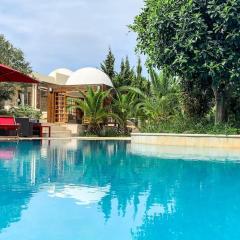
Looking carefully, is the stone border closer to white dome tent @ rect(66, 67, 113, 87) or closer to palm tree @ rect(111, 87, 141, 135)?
palm tree @ rect(111, 87, 141, 135)

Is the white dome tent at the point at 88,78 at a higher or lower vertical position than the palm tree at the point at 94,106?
higher

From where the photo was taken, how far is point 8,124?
19453 mm

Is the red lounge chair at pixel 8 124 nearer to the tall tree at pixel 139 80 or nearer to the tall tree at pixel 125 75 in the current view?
the tall tree at pixel 139 80

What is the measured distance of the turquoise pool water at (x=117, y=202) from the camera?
4538 millimetres

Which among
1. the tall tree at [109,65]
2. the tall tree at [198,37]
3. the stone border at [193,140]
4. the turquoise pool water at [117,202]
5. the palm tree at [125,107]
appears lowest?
the turquoise pool water at [117,202]

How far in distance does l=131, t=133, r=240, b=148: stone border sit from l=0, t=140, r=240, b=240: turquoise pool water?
20.6 feet

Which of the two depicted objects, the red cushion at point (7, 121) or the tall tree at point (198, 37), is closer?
the tall tree at point (198, 37)

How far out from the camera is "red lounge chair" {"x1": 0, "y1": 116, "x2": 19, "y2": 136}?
1938cm

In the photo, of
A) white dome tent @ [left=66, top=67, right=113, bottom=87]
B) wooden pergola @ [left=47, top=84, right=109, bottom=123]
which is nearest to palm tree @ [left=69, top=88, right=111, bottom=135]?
wooden pergola @ [left=47, top=84, right=109, bottom=123]

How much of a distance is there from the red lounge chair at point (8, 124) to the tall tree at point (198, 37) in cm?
740

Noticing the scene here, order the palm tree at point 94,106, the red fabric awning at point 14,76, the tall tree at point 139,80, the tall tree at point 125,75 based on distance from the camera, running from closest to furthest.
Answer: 1. the red fabric awning at point 14,76
2. the palm tree at point 94,106
3. the tall tree at point 139,80
4. the tall tree at point 125,75

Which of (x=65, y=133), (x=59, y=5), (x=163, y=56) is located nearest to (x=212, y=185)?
(x=163, y=56)

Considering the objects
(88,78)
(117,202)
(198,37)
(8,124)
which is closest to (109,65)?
(88,78)

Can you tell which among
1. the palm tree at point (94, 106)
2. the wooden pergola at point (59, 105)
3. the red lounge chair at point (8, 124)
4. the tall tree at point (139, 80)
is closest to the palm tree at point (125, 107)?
the palm tree at point (94, 106)
